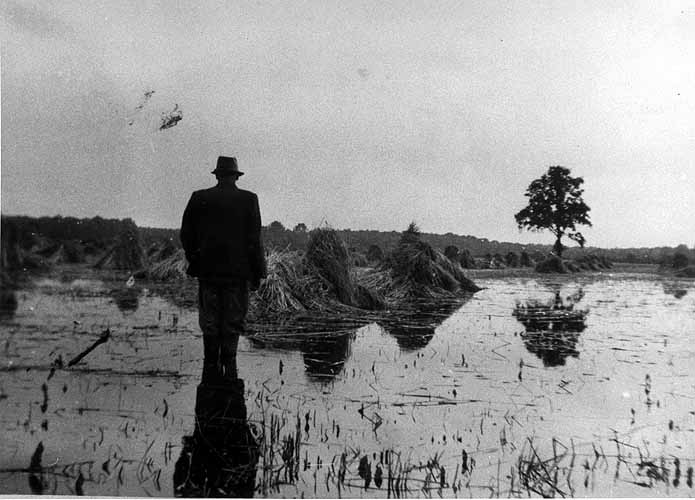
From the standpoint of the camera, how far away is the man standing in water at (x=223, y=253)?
4301 millimetres

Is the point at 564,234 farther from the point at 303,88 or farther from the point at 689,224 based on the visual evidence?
the point at 303,88

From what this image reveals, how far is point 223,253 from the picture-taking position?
4301 millimetres

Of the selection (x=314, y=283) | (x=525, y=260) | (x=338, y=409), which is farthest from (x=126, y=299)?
(x=525, y=260)

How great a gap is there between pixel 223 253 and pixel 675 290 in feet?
16.8

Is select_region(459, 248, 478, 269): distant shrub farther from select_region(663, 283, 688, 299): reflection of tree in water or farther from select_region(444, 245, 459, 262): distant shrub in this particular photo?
select_region(663, 283, 688, 299): reflection of tree in water

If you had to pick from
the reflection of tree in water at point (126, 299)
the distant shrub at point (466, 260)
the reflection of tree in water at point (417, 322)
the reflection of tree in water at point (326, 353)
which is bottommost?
the reflection of tree in water at point (326, 353)

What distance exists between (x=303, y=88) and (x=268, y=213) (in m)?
1.26

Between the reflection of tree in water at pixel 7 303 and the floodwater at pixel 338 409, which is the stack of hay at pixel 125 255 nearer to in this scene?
the floodwater at pixel 338 409

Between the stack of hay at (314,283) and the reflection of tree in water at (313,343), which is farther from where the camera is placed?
the stack of hay at (314,283)

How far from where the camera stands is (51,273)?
5027 millimetres

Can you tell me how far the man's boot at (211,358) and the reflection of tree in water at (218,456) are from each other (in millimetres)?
596

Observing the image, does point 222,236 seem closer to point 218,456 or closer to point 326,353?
point 326,353

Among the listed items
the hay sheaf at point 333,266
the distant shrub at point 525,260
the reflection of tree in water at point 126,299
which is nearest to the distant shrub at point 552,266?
the distant shrub at point 525,260

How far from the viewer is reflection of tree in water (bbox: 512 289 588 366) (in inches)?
197
